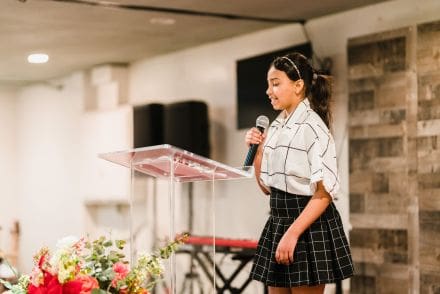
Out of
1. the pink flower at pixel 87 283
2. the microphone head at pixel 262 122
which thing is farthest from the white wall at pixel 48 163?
the pink flower at pixel 87 283

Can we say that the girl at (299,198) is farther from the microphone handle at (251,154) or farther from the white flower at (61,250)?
the white flower at (61,250)

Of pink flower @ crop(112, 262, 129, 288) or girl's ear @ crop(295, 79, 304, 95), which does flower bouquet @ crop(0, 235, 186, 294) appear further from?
girl's ear @ crop(295, 79, 304, 95)

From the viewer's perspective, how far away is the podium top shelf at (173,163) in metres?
2.11

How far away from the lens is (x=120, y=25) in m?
5.42

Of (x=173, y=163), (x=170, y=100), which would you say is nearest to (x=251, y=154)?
(x=173, y=163)

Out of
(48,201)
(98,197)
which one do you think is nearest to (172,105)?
(98,197)

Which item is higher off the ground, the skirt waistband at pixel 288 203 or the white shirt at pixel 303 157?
the white shirt at pixel 303 157

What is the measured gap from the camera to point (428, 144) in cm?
447

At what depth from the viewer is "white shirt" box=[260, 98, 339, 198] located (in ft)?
7.84

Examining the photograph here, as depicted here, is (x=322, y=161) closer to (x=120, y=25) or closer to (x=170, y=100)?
(x=120, y=25)

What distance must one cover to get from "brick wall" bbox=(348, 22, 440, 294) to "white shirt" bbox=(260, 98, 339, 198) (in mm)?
2198

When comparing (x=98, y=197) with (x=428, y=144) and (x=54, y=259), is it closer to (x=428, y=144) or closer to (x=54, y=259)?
(x=428, y=144)

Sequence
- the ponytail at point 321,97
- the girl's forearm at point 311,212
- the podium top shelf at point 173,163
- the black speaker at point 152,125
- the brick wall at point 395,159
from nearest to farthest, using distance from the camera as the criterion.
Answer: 1. the podium top shelf at point 173,163
2. the girl's forearm at point 311,212
3. the ponytail at point 321,97
4. the brick wall at point 395,159
5. the black speaker at point 152,125

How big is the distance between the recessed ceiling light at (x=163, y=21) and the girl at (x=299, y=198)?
2821mm
